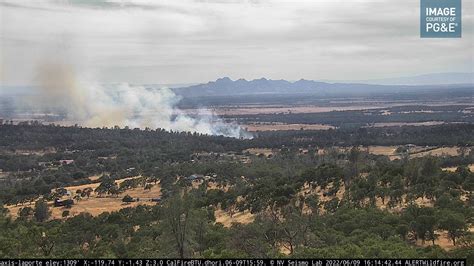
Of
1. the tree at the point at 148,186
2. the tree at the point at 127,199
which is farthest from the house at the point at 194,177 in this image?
the tree at the point at 127,199

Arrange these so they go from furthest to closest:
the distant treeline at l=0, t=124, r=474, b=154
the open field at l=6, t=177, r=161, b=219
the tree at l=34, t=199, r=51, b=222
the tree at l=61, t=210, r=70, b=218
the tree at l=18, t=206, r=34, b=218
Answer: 1. the distant treeline at l=0, t=124, r=474, b=154
2. the open field at l=6, t=177, r=161, b=219
3. the tree at l=61, t=210, r=70, b=218
4. the tree at l=34, t=199, r=51, b=222
5. the tree at l=18, t=206, r=34, b=218

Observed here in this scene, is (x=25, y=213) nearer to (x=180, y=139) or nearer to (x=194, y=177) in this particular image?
(x=194, y=177)

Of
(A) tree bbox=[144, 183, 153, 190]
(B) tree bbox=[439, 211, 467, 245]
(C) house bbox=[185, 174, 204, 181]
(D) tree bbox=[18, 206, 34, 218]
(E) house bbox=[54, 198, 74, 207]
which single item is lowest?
(A) tree bbox=[144, 183, 153, 190]

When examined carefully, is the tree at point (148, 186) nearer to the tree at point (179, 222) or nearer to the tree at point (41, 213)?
the tree at point (41, 213)

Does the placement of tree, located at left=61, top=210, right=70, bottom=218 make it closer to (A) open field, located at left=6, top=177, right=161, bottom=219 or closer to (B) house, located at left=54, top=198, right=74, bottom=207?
(A) open field, located at left=6, top=177, right=161, bottom=219

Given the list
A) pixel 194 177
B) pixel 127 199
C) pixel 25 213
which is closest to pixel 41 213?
pixel 25 213

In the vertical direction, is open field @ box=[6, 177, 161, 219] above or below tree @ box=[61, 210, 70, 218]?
below

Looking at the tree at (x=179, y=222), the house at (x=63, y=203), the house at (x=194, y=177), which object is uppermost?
the tree at (x=179, y=222)

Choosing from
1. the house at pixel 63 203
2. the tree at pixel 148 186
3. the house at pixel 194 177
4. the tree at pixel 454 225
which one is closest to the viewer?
the tree at pixel 454 225

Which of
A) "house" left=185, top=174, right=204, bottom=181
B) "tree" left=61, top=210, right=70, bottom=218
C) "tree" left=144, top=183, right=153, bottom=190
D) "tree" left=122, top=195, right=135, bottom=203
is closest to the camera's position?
"tree" left=61, top=210, right=70, bottom=218

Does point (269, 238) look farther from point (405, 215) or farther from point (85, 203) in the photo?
point (85, 203)

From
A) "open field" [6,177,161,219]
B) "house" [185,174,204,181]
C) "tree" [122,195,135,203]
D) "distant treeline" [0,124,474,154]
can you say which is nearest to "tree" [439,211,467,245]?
"open field" [6,177,161,219]

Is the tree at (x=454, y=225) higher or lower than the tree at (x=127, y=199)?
higher

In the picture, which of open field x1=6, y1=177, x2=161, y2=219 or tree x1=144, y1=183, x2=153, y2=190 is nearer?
open field x1=6, y1=177, x2=161, y2=219
